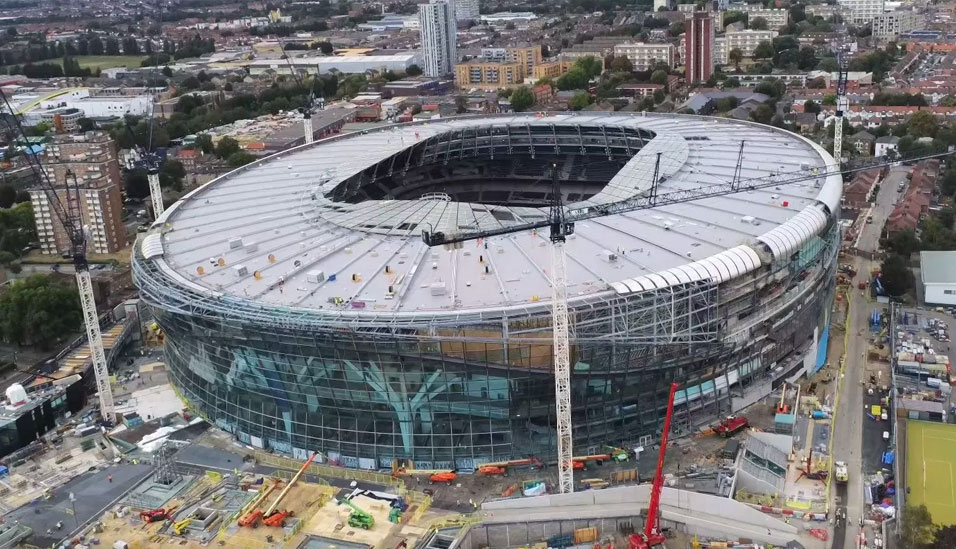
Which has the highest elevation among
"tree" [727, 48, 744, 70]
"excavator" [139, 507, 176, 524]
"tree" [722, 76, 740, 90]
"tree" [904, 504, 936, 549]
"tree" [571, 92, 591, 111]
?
"tree" [727, 48, 744, 70]

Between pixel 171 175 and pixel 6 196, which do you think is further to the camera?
pixel 171 175

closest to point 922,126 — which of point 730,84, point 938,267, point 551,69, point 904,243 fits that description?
point 730,84

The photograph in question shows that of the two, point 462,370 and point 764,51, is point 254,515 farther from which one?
point 764,51

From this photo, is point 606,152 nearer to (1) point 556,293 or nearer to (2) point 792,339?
(2) point 792,339

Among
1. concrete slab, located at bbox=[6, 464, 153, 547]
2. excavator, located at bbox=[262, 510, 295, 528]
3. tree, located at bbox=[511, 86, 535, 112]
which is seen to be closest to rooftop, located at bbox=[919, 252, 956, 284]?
excavator, located at bbox=[262, 510, 295, 528]

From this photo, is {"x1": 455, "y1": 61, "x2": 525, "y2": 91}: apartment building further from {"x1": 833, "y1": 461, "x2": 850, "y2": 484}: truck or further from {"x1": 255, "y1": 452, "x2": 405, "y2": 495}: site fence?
{"x1": 833, "y1": 461, "x2": 850, "y2": 484}: truck

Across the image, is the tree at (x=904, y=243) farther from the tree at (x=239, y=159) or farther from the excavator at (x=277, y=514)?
the tree at (x=239, y=159)
